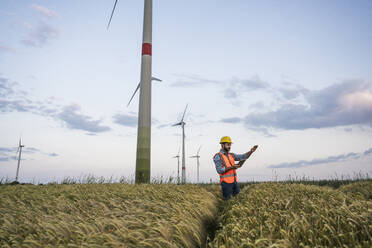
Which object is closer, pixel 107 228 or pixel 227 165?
pixel 107 228

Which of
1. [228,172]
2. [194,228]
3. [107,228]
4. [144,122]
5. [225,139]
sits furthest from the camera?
[144,122]

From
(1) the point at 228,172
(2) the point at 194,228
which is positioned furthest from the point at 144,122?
(2) the point at 194,228

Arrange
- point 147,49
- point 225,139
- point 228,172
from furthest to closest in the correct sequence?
point 147,49 → point 225,139 → point 228,172

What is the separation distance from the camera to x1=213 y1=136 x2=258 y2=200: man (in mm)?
11422

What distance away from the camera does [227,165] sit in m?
11.5

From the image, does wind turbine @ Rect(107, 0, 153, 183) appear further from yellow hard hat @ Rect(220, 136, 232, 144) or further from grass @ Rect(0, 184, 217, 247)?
grass @ Rect(0, 184, 217, 247)

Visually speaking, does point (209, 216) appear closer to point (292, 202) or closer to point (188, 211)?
point (188, 211)

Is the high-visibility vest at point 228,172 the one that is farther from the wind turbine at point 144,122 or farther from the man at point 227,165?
the wind turbine at point 144,122

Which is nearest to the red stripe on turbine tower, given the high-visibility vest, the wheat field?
the high-visibility vest

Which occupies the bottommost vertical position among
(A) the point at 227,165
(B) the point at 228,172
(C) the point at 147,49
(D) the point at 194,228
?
A: (D) the point at 194,228

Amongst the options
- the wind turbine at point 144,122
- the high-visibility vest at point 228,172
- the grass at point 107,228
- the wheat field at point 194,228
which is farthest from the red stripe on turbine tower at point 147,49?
the wheat field at point 194,228

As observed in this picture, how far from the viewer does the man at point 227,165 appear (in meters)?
11.4

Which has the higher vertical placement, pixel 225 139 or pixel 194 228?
pixel 225 139

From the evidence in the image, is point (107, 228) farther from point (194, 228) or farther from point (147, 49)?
point (147, 49)
